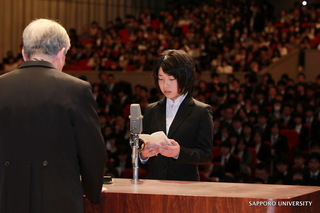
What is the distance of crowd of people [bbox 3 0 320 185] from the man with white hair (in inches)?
179

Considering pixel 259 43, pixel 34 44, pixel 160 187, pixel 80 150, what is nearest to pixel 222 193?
pixel 160 187

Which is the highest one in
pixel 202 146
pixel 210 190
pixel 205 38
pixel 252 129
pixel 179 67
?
pixel 205 38

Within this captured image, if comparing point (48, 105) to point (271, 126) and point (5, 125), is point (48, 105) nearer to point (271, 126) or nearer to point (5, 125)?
point (5, 125)

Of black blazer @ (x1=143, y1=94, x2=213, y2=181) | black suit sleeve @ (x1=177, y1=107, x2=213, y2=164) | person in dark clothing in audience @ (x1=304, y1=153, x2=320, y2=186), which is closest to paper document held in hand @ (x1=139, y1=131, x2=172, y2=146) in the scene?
black suit sleeve @ (x1=177, y1=107, x2=213, y2=164)

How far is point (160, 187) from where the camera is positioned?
2.42 meters

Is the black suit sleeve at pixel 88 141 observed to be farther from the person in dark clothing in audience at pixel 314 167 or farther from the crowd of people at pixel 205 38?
the crowd of people at pixel 205 38

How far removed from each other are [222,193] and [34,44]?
981 mm

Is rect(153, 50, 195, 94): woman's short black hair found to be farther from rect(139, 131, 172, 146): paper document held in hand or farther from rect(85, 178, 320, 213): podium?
rect(85, 178, 320, 213): podium

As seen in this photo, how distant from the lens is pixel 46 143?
1951 millimetres

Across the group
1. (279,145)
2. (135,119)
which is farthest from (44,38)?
(279,145)

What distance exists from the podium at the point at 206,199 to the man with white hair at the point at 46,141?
28 cm

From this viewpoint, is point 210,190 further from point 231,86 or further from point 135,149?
point 231,86

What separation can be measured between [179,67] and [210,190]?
32.6 inches

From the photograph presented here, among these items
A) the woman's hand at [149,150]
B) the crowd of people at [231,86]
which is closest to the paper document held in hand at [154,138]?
the woman's hand at [149,150]
